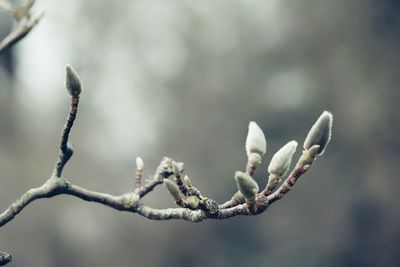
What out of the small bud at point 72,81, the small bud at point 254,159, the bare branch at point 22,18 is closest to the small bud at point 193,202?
the small bud at point 254,159

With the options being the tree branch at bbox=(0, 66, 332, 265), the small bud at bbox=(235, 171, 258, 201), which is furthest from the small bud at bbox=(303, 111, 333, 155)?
the small bud at bbox=(235, 171, 258, 201)

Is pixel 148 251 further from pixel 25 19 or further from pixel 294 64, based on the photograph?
pixel 25 19

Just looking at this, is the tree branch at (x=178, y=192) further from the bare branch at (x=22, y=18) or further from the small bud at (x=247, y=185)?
the bare branch at (x=22, y=18)

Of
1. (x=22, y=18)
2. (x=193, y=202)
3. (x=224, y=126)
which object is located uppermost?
(x=224, y=126)

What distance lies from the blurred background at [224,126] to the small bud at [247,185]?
18.9 feet

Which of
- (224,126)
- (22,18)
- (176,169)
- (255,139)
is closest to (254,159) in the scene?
(255,139)

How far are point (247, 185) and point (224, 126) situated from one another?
21.1 ft

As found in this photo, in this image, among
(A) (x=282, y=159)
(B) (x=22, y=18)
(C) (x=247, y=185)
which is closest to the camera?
(B) (x=22, y=18)

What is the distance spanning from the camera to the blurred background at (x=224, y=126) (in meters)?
6.59

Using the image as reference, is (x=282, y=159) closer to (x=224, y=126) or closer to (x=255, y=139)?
(x=255, y=139)

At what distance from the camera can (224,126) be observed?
714cm

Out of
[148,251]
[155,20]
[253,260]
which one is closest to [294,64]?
[155,20]

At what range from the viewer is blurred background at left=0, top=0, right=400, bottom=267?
6.59 meters

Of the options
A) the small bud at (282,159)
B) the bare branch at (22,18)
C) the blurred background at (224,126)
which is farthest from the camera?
the blurred background at (224,126)
